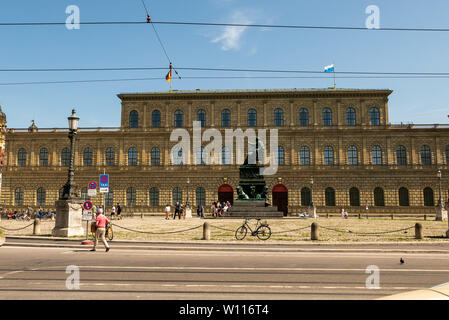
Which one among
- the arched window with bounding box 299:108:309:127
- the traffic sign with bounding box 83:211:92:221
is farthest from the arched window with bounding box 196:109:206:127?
the traffic sign with bounding box 83:211:92:221

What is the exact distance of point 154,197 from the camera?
164 feet

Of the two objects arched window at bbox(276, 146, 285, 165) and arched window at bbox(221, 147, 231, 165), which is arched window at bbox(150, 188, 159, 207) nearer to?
arched window at bbox(221, 147, 231, 165)

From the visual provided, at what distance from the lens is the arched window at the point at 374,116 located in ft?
166

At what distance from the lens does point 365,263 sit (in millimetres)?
9984

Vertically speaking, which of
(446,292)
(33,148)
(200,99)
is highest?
(200,99)

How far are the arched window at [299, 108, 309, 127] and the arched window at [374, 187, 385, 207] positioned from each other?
45.1 ft

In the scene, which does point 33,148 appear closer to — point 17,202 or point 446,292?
point 17,202

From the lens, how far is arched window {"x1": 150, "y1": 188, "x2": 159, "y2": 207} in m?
49.8

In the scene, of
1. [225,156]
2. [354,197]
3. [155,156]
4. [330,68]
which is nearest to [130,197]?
[155,156]

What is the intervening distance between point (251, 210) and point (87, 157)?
3089 cm

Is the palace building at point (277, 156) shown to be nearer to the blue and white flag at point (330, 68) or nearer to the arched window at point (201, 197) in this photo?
the arched window at point (201, 197)

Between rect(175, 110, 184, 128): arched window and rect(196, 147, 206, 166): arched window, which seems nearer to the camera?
rect(196, 147, 206, 166): arched window

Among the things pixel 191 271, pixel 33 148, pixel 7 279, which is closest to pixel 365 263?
pixel 191 271

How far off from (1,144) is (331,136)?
69.6 meters
